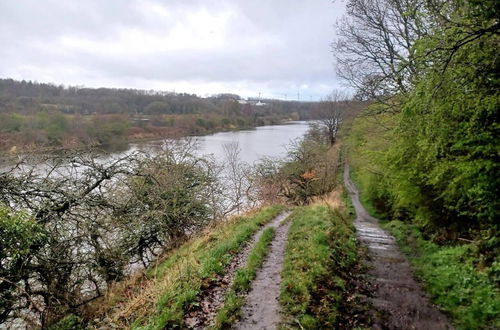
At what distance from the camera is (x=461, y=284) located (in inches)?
253

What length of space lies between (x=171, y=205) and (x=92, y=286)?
4.51m

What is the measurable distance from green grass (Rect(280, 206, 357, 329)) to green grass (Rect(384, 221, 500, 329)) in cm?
173

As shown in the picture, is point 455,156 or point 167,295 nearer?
point 167,295

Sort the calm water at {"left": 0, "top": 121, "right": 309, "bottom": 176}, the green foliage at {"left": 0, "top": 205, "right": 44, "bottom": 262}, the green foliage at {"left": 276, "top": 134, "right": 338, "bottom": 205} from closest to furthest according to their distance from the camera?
the green foliage at {"left": 0, "top": 205, "right": 44, "bottom": 262}, the calm water at {"left": 0, "top": 121, "right": 309, "bottom": 176}, the green foliage at {"left": 276, "top": 134, "right": 338, "bottom": 205}

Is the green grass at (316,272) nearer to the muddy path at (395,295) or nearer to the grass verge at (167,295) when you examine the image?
the muddy path at (395,295)

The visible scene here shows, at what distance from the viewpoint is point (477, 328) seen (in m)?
5.11

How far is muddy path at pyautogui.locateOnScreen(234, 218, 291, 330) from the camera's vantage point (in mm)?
4922

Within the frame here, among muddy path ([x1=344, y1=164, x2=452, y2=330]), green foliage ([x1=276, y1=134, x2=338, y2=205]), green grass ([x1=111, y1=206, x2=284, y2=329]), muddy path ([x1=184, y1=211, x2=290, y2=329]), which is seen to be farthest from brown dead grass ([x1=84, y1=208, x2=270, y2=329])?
green foliage ([x1=276, y1=134, x2=338, y2=205])

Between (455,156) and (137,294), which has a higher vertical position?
(455,156)

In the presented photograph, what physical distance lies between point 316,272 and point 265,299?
133 cm

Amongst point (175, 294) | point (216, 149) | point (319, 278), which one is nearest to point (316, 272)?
point (319, 278)

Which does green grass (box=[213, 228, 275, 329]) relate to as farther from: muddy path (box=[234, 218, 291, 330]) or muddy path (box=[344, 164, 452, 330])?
muddy path (box=[344, 164, 452, 330])

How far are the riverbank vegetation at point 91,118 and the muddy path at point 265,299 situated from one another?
18.8ft

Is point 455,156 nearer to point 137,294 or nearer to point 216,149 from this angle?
point 137,294
